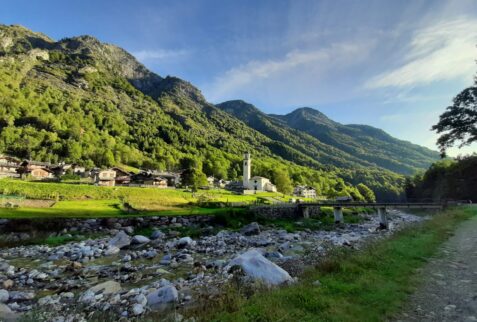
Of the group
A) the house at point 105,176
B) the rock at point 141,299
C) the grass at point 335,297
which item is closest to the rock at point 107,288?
the rock at point 141,299

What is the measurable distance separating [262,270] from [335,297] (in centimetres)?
368

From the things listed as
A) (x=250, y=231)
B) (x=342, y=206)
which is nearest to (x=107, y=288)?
(x=250, y=231)

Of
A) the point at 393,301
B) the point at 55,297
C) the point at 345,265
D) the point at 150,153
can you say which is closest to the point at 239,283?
the point at 345,265

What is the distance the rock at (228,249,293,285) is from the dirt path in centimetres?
391

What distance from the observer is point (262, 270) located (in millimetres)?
10609

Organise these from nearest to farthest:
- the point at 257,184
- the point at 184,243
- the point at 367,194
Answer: the point at 184,243 → the point at 257,184 → the point at 367,194

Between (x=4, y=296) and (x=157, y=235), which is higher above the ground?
(x=4, y=296)

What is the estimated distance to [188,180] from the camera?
8712 centimetres

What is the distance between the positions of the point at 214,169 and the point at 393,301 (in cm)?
16129

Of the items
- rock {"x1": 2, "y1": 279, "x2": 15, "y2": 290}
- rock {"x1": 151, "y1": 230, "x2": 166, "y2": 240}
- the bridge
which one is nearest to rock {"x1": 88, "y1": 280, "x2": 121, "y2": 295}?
rock {"x1": 2, "y1": 279, "x2": 15, "y2": 290}

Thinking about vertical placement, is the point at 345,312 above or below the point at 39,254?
above

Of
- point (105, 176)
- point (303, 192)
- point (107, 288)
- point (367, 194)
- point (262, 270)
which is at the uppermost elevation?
point (105, 176)

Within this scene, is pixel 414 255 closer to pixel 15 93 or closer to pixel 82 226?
pixel 82 226

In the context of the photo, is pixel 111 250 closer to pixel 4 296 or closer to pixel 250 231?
pixel 4 296
